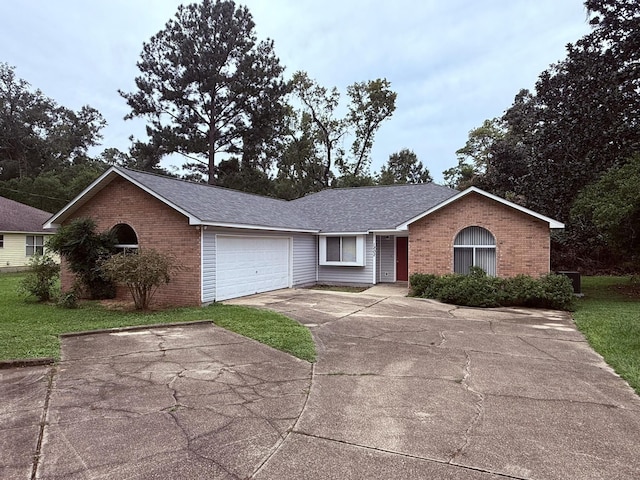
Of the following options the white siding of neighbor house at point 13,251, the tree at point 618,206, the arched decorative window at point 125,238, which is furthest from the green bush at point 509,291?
the white siding of neighbor house at point 13,251

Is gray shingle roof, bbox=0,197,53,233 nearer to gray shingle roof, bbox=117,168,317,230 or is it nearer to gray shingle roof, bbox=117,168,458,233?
gray shingle roof, bbox=117,168,317,230

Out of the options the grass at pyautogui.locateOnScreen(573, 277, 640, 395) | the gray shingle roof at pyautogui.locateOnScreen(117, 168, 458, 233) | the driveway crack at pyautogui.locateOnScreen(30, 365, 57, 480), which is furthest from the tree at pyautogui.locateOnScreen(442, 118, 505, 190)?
the driveway crack at pyautogui.locateOnScreen(30, 365, 57, 480)

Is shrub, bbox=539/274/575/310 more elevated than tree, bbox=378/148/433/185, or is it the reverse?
tree, bbox=378/148/433/185

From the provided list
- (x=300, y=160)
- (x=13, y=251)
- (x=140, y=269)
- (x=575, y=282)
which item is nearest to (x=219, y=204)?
(x=140, y=269)

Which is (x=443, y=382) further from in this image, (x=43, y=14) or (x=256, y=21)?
(x=256, y=21)

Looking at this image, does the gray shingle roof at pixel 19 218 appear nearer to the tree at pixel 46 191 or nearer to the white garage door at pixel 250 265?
the tree at pixel 46 191

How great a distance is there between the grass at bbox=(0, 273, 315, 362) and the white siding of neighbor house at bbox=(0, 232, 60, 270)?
14146 mm

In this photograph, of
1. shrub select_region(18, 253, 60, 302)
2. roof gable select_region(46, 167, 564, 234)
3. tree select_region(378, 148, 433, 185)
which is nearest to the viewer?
roof gable select_region(46, 167, 564, 234)

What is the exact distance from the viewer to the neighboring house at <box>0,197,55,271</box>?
24344 mm

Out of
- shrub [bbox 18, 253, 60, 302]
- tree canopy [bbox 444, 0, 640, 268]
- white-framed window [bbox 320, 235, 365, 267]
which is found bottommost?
shrub [bbox 18, 253, 60, 302]

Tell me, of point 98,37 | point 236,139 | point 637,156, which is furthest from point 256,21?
point 637,156

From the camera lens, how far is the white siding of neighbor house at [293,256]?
480 inches

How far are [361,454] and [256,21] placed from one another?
37.2 metres

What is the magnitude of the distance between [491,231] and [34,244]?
27005mm
